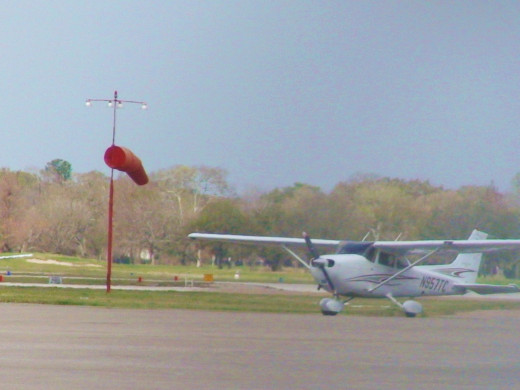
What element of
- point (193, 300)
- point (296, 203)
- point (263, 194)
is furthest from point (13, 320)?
point (263, 194)

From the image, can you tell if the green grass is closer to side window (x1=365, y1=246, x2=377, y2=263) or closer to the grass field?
the grass field

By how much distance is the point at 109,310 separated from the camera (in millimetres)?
26078

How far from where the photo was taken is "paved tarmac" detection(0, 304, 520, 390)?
1177cm

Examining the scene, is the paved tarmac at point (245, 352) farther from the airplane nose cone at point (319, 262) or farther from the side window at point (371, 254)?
the side window at point (371, 254)

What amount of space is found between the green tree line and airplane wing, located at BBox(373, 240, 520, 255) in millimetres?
4193

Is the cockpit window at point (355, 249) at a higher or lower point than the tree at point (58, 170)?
lower

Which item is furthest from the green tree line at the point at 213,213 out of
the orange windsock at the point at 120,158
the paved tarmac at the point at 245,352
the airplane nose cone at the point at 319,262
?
the paved tarmac at the point at 245,352

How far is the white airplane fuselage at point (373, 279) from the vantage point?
94.9ft

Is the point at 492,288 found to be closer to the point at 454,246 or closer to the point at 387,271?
the point at 454,246

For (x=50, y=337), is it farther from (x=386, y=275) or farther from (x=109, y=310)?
(x=386, y=275)

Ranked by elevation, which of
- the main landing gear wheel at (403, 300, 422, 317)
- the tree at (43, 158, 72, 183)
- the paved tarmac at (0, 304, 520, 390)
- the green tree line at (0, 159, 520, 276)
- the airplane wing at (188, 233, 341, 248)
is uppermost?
the tree at (43, 158, 72, 183)

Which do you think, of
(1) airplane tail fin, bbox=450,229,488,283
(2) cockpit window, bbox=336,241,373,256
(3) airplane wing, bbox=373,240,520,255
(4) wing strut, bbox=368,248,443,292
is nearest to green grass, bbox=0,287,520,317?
(4) wing strut, bbox=368,248,443,292

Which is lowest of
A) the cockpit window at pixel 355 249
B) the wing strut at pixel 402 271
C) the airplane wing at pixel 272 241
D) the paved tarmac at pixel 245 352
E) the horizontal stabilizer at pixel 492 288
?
the paved tarmac at pixel 245 352

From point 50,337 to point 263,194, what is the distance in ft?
111
